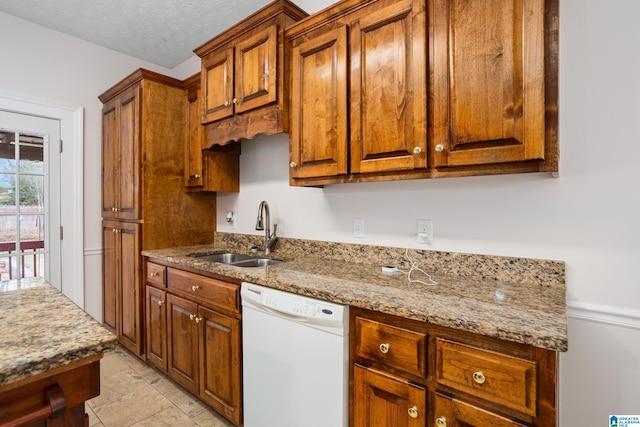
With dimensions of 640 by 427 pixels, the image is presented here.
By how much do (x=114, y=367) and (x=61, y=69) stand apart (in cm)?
262

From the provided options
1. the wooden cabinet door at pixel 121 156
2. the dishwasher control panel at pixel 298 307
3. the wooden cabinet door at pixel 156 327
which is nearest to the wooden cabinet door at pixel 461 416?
the dishwasher control panel at pixel 298 307

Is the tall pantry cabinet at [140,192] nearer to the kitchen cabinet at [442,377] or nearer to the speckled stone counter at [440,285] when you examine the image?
the speckled stone counter at [440,285]

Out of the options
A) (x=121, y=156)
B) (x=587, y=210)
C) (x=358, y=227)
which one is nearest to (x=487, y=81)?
(x=587, y=210)

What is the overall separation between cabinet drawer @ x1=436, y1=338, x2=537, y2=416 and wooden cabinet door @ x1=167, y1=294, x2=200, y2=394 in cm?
146

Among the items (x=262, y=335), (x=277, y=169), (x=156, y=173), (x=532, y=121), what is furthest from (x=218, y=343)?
(x=532, y=121)

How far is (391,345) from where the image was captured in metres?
1.12

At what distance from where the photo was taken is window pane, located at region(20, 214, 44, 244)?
8.54 ft

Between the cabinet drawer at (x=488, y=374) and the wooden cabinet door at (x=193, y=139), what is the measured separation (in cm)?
217

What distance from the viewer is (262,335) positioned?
150cm

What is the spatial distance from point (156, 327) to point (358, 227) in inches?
66.1

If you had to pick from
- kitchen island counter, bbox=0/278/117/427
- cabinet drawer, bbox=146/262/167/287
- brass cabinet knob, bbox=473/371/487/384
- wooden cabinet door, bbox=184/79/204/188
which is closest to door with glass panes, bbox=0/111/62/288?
cabinet drawer, bbox=146/262/167/287

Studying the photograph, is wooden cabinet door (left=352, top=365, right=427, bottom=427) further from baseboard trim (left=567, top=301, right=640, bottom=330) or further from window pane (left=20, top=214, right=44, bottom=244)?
window pane (left=20, top=214, right=44, bottom=244)

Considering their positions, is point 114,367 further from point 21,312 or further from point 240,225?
point 21,312

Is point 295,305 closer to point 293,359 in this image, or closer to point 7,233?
point 293,359
